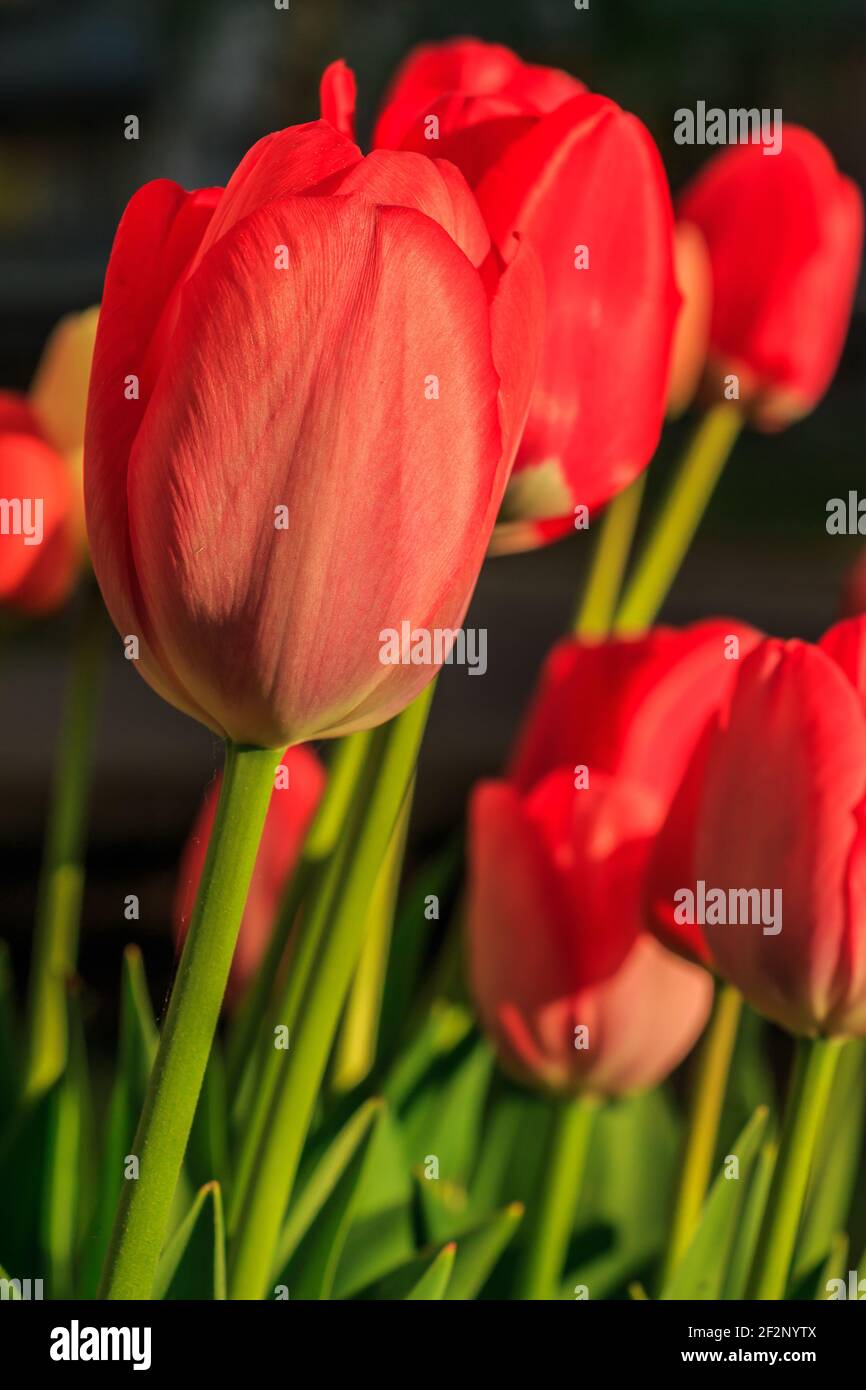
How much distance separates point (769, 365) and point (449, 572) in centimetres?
24

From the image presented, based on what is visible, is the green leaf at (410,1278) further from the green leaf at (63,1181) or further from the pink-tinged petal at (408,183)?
the pink-tinged petal at (408,183)

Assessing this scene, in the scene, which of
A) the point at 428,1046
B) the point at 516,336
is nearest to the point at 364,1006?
the point at 428,1046

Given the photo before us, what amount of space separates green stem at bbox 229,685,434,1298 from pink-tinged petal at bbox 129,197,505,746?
7 cm

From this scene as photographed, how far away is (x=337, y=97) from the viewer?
0.22m

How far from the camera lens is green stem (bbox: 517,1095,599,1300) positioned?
30 cm

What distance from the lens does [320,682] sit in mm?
189

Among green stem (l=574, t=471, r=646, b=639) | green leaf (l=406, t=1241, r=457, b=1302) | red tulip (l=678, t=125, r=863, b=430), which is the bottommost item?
green leaf (l=406, t=1241, r=457, b=1302)

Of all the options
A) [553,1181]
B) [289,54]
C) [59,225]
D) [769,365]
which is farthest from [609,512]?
[59,225]

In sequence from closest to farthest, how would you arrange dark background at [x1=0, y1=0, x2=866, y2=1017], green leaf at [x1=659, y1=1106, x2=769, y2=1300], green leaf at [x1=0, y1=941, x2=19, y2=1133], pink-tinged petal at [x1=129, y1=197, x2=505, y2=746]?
pink-tinged petal at [x1=129, y1=197, x2=505, y2=746] < green leaf at [x1=659, y1=1106, x2=769, y2=1300] < green leaf at [x1=0, y1=941, x2=19, y2=1133] < dark background at [x1=0, y1=0, x2=866, y2=1017]

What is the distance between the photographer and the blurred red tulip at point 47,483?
0.34m

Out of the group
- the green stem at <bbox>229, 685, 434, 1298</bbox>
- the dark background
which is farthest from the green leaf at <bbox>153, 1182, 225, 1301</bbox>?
the dark background

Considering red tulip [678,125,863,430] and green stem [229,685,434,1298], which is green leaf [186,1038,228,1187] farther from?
red tulip [678,125,863,430]

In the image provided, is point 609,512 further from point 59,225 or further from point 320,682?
point 59,225

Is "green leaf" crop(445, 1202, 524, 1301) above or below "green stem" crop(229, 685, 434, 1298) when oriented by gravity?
below
